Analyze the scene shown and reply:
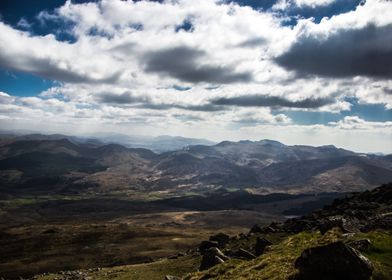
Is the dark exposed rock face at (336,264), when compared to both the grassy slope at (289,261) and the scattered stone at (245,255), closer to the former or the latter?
the grassy slope at (289,261)

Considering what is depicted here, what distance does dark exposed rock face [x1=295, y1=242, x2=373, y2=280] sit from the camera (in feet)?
85.4

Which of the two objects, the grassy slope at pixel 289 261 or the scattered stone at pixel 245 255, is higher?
the grassy slope at pixel 289 261

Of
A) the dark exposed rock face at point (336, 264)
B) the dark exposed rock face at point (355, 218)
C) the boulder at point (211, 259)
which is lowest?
the boulder at point (211, 259)

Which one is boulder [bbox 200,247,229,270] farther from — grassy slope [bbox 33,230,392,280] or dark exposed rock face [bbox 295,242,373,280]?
dark exposed rock face [bbox 295,242,373,280]

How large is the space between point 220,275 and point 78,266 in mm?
88440

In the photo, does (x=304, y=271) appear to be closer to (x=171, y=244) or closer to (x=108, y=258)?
(x=108, y=258)

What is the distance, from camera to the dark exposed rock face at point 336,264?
1024 inches

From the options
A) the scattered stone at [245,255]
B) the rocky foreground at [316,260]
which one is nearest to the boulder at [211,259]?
the rocky foreground at [316,260]

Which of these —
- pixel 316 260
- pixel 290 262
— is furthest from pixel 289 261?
pixel 316 260

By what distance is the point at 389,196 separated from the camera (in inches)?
3482

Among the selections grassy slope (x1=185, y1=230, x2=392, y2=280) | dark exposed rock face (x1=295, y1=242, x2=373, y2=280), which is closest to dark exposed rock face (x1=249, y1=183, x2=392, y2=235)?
grassy slope (x1=185, y1=230, x2=392, y2=280)

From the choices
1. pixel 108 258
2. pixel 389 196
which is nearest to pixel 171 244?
pixel 108 258

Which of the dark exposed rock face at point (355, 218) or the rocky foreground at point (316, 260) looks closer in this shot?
the rocky foreground at point (316, 260)

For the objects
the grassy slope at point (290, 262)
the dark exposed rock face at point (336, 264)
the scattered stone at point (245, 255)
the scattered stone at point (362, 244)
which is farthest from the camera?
the scattered stone at point (245, 255)
